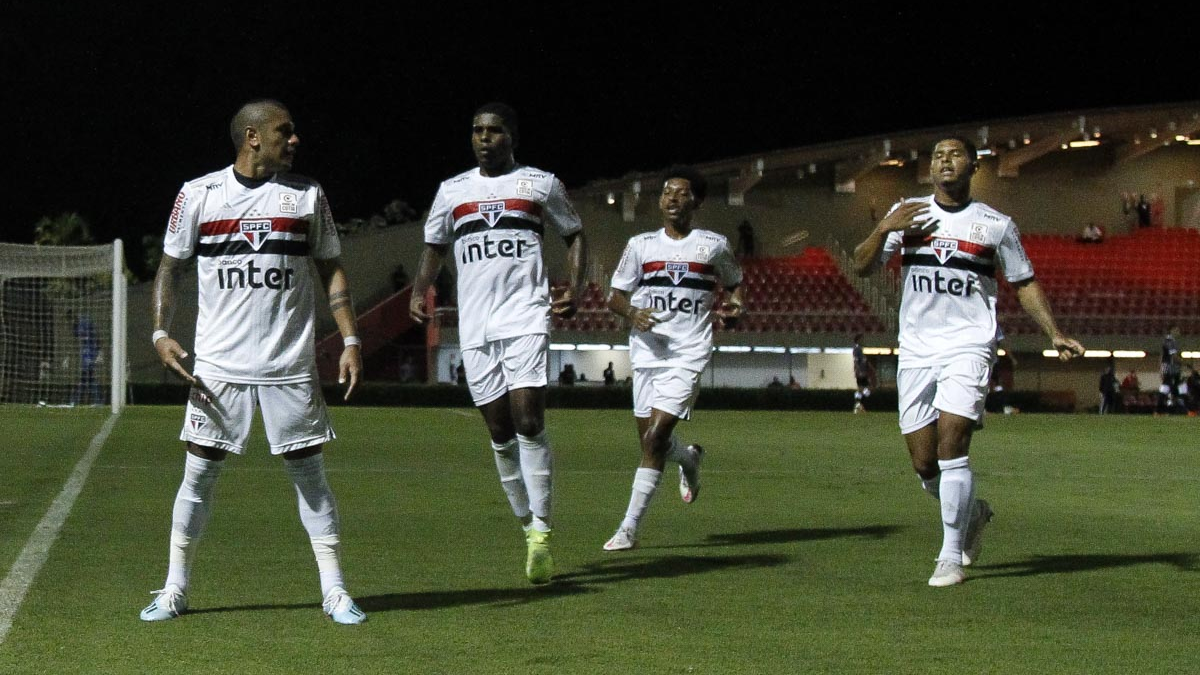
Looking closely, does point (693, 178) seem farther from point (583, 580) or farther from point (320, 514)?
point (320, 514)

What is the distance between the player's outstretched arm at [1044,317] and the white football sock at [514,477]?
8.55 ft

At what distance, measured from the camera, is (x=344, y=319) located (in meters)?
6.56

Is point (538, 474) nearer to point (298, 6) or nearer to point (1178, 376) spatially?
point (1178, 376)

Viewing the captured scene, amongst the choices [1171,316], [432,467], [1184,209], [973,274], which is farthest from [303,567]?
[1184,209]

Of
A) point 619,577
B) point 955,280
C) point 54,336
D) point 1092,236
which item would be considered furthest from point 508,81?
point 619,577

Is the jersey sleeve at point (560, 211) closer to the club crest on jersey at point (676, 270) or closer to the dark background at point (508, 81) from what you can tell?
the club crest on jersey at point (676, 270)

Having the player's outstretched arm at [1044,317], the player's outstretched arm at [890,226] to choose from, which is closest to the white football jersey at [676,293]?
the player's outstretched arm at [890,226]

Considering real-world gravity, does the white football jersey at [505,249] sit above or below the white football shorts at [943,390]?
above

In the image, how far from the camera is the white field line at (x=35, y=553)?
6.57 metres

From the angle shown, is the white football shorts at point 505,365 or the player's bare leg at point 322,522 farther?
the white football shorts at point 505,365

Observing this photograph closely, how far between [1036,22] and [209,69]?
26.9 metres

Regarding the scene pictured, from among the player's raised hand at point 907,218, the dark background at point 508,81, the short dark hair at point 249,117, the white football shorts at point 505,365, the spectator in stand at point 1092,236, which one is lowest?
the white football shorts at point 505,365

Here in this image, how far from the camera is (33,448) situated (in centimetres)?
1695

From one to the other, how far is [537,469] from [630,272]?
2.26 m
